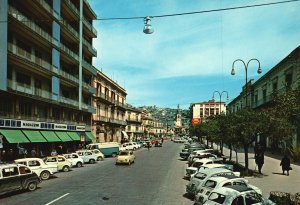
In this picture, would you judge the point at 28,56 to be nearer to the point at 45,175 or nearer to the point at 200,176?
the point at 45,175

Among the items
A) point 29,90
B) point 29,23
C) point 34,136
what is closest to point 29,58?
point 29,90

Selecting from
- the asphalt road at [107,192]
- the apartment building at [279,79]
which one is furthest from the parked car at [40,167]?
the apartment building at [279,79]

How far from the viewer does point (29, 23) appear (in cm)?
3553

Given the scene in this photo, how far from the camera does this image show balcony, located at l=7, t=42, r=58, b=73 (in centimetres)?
3291

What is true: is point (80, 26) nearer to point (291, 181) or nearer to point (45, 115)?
point (45, 115)

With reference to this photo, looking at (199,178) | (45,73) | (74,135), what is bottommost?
(199,178)

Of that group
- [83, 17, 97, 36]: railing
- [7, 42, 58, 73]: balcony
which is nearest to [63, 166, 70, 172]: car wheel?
[7, 42, 58, 73]: balcony

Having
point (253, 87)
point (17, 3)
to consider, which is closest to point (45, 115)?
point (17, 3)

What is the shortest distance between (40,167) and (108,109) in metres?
50.5

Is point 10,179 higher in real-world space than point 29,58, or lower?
lower

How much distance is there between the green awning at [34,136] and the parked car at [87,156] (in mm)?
4127

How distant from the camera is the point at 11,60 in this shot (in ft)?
109

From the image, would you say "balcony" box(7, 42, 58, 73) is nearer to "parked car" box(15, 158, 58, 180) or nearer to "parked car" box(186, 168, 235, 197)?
"parked car" box(15, 158, 58, 180)

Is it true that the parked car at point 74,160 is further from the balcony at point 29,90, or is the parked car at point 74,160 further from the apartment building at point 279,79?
the apartment building at point 279,79
